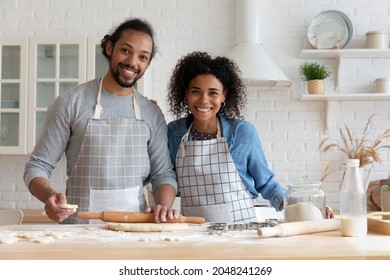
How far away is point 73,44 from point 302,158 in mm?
1931

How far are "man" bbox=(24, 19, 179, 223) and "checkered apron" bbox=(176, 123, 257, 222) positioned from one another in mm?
82

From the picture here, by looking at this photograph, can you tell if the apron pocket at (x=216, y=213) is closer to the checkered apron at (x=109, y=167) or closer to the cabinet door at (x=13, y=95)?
the checkered apron at (x=109, y=167)

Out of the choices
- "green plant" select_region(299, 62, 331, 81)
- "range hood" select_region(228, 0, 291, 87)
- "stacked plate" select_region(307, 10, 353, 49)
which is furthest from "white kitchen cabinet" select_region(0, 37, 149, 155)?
"stacked plate" select_region(307, 10, 353, 49)

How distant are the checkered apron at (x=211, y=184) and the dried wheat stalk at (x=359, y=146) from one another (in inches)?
76.6

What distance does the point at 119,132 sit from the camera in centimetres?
249

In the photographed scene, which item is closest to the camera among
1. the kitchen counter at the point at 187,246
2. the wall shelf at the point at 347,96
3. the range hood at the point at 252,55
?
the kitchen counter at the point at 187,246

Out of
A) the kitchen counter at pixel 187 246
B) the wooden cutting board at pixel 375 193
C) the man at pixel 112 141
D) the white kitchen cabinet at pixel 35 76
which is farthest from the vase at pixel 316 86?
the kitchen counter at pixel 187 246

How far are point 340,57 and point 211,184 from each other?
2253 millimetres

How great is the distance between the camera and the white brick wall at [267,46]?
4422 millimetres

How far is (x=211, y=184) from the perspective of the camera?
2521 millimetres

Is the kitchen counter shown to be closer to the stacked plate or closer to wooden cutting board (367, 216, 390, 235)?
wooden cutting board (367, 216, 390, 235)

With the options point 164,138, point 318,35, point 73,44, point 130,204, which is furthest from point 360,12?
point 130,204

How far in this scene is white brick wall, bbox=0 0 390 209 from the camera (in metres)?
4.42

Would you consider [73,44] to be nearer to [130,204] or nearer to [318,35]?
[318,35]
